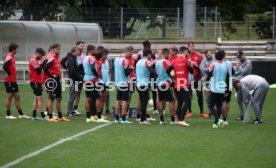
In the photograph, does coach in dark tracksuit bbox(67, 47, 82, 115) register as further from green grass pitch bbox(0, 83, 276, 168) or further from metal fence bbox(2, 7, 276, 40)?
metal fence bbox(2, 7, 276, 40)

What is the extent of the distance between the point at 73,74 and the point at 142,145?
22.5ft

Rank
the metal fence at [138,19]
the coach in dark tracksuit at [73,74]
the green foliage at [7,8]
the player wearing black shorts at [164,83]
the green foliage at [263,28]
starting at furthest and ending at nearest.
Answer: the green foliage at [263,28] < the green foliage at [7,8] < the metal fence at [138,19] < the coach in dark tracksuit at [73,74] < the player wearing black shorts at [164,83]

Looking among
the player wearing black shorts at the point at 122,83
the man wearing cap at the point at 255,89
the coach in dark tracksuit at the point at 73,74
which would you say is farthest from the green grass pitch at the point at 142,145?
the coach in dark tracksuit at the point at 73,74

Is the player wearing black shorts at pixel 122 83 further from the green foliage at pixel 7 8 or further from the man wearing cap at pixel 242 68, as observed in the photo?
the green foliage at pixel 7 8

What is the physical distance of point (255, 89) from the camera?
2075 centimetres

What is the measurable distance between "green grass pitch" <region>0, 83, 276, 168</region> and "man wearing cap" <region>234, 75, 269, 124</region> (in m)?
0.47

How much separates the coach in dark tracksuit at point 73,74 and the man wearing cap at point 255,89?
4591mm

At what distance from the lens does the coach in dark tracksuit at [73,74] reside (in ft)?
72.4

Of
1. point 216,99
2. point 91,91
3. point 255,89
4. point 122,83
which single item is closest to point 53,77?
point 91,91

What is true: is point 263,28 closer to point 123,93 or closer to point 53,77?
point 123,93

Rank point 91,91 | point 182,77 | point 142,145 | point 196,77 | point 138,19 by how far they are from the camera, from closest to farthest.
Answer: point 142,145
point 182,77
point 91,91
point 196,77
point 138,19

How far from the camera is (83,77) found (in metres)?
21.6

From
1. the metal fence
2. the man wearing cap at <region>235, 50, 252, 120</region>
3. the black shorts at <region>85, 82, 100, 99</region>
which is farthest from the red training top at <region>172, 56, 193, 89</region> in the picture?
the metal fence

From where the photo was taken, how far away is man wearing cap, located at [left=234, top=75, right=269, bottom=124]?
20.6 metres
